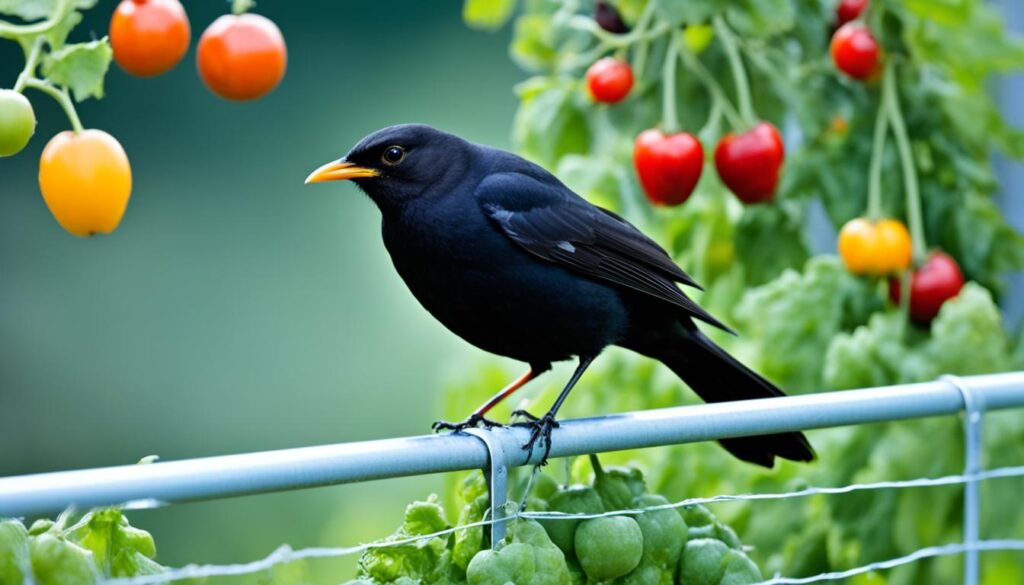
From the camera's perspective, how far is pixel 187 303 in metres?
5.72

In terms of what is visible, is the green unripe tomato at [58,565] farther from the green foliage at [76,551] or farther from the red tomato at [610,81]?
the red tomato at [610,81]

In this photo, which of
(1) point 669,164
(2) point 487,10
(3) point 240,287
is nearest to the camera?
(1) point 669,164

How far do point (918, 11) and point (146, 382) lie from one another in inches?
136

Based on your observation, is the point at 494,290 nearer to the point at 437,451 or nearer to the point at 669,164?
the point at 669,164

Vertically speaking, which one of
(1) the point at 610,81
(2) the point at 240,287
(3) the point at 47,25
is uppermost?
(3) the point at 47,25

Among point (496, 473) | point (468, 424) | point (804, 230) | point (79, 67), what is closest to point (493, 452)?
point (496, 473)

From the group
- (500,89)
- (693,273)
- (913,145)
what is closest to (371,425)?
(500,89)

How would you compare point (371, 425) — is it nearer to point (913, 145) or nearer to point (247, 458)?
point (913, 145)

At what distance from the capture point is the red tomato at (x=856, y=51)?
117 inches

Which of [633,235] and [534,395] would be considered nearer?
[633,235]

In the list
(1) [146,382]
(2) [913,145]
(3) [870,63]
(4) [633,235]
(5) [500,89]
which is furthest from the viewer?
(5) [500,89]

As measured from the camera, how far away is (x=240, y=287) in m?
5.83

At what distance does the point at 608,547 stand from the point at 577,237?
3.39 feet

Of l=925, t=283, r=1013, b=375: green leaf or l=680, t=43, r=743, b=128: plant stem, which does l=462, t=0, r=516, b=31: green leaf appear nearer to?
l=680, t=43, r=743, b=128: plant stem
